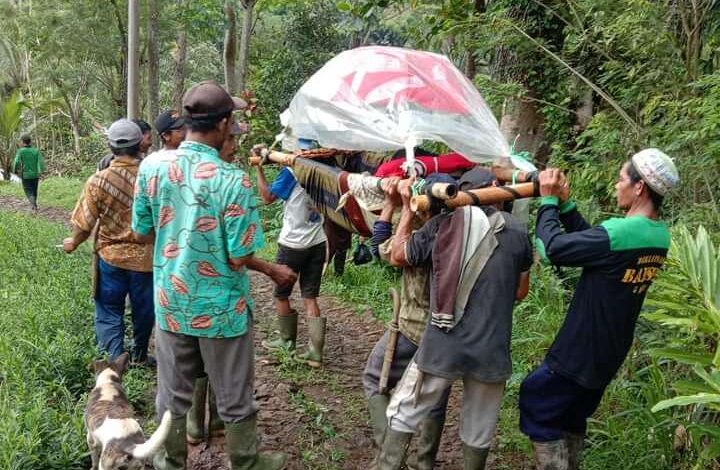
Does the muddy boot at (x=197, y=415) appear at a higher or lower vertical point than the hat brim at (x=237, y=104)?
lower

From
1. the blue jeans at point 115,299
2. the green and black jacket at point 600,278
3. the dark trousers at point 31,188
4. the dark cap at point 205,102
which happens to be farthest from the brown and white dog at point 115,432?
the dark trousers at point 31,188

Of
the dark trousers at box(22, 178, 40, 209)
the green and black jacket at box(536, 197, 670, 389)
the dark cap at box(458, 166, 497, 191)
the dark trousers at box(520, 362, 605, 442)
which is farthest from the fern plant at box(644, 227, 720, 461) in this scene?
the dark trousers at box(22, 178, 40, 209)

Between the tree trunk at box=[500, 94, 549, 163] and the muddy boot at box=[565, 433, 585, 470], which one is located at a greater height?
the tree trunk at box=[500, 94, 549, 163]

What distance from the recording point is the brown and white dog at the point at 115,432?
9.42 ft

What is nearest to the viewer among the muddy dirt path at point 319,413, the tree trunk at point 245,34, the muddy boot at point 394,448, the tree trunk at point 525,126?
the muddy boot at point 394,448

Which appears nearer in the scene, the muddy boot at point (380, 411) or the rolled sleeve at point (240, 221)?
the rolled sleeve at point (240, 221)

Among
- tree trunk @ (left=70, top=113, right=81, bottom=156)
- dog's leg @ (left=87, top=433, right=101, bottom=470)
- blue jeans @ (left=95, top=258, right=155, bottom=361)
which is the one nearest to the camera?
dog's leg @ (left=87, top=433, right=101, bottom=470)

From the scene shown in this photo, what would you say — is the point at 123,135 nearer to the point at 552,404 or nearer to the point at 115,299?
the point at 115,299

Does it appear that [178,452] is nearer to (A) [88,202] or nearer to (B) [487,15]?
(A) [88,202]

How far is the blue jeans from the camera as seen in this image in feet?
15.0

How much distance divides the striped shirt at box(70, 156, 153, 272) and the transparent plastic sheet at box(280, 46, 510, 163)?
1482 mm

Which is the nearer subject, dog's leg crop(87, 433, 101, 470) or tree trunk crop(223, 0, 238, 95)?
dog's leg crop(87, 433, 101, 470)

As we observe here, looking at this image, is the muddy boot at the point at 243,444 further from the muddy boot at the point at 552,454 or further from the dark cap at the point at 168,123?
the dark cap at the point at 168,123

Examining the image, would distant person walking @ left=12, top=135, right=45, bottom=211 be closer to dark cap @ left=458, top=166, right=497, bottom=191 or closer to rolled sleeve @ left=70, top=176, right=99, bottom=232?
rolled sleeve @ left=70, top=176, right=99, bottom=232
